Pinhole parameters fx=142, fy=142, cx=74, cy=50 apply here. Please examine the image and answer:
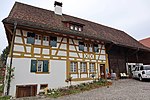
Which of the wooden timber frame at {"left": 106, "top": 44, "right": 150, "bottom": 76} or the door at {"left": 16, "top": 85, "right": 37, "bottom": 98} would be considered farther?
the wooden timber frame at {"left": 106, "top": 44, "right": 150, "bottom": 76}

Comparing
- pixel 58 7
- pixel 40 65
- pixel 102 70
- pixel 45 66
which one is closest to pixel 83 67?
pixel 102 70

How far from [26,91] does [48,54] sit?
3.52 m

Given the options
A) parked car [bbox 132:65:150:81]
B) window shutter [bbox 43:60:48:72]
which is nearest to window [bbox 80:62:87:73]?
window shutter [bbox 43:60:48:72]

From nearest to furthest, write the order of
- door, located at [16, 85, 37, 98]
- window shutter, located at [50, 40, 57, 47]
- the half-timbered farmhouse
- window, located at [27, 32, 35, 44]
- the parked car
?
door, located at [16, 85, 37, 98] → the half-timbered farmhouse → window, located at [27, 32, 35, 44] → window shutter, located at [50, 40, 57, 47] → the parked car

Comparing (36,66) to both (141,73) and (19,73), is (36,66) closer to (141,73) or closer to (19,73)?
(19,73)

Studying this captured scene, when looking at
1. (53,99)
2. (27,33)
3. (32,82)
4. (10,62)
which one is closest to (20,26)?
(27,33)

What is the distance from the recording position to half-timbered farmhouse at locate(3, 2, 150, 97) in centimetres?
1102

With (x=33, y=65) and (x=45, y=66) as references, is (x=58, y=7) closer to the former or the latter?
(x=45, y=66)

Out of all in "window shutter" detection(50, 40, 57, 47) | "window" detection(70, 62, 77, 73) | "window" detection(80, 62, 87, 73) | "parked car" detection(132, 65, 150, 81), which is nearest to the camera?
"window shutter" detection(50, 40, 57, 47)

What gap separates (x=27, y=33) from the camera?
1186cm

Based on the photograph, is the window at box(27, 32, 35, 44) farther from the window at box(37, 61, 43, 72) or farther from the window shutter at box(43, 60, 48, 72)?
the window shutter at box(43, 60, 48, 72)

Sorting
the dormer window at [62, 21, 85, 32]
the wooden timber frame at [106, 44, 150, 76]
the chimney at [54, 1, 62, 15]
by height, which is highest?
the chimney at [54, 1, 62, 15]

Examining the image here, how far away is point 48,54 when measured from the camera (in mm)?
12562

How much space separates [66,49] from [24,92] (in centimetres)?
533
